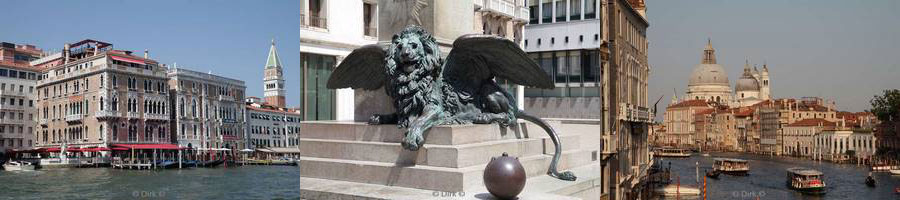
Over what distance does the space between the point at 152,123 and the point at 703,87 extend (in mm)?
45475

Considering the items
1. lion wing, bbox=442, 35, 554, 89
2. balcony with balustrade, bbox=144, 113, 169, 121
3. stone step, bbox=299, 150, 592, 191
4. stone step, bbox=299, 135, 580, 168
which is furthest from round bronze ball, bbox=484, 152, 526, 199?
balcony with balustrade, bbox=144, 113, 169, 121

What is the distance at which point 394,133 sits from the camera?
4262 millimetres

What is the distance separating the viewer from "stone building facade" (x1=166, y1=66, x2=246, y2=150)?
468 cm

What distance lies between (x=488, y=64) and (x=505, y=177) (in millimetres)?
1371

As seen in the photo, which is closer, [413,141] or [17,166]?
[413,141]

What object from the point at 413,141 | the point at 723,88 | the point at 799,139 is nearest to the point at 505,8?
the point at 413,141

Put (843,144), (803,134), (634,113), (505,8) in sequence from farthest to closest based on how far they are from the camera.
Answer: (803,134) → (843,144) → (634,113) → (505,8)

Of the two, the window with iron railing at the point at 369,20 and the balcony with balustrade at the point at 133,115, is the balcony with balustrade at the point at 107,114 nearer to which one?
the balcony with balustrade at the point at 133,115

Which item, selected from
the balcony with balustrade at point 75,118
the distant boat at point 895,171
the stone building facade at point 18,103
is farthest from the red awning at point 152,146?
the distant boat at point 895,171

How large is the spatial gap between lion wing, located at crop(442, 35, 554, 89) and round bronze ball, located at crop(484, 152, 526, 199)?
3.74 ft

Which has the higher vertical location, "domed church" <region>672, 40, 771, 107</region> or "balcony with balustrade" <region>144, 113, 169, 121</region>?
"domed church" <region>672, 40, 771, 107</region>

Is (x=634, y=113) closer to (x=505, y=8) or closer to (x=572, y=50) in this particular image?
(x=505, y=8)

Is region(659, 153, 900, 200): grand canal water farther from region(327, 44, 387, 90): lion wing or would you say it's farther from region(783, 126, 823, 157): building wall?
region(327, 44, 387, 90): lion wing

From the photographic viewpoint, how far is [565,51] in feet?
19.6
